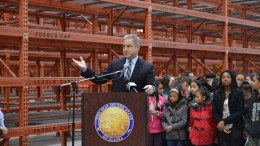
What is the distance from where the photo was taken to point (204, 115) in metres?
6.10

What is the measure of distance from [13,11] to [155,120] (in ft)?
20.4

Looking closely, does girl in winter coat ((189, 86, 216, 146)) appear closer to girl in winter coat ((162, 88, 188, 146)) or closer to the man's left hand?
girl in winter coat ((162, 88, 188, 146))

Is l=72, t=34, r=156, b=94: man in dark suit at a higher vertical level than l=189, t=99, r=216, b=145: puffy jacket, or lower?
higher

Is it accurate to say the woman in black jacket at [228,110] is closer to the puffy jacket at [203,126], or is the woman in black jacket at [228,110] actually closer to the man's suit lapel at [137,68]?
the puffy jacket at [203,126]

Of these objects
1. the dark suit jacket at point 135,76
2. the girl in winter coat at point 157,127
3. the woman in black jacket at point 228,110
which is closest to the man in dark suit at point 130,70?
the dark suit jacket at point 135,76

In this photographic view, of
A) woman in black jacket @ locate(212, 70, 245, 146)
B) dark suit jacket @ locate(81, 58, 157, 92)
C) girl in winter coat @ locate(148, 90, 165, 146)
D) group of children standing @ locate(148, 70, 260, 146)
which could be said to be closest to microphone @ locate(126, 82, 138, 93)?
dark suit jacket @ locate(81, 58, 157, 92)

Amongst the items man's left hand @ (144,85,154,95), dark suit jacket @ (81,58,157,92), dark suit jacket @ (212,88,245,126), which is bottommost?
dark suit jacket @ (212,88,245,126)

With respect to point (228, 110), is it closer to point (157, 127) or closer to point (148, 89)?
point (157, 127)

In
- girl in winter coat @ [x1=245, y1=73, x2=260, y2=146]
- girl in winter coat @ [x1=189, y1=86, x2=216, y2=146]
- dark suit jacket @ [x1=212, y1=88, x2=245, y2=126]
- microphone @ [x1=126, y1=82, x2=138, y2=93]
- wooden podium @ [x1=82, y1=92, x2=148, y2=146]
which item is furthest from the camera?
girl in winter coat @ [x1=189, y1=86, x2=216, y2=146]

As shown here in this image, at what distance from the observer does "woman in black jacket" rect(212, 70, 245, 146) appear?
229 inches

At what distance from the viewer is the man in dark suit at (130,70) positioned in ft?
12.9

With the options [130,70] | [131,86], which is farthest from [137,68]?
[131,86]

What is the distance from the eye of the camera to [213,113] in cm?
594

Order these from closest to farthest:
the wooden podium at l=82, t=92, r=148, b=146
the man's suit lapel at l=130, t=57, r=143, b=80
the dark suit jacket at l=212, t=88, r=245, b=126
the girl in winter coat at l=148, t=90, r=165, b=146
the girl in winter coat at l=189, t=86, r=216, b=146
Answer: the wooden podium at l=82, t=92, r=148, b=146
the man's suit lapel at l=130, t=57, r=143, b=80
the dark suit jacket at l=212, t=88, r=245, b=126
the girl in winter coat at l=189, t=86, r=216, b=146
the girl in winter coat at l=148, t=90, r=165, b=146
